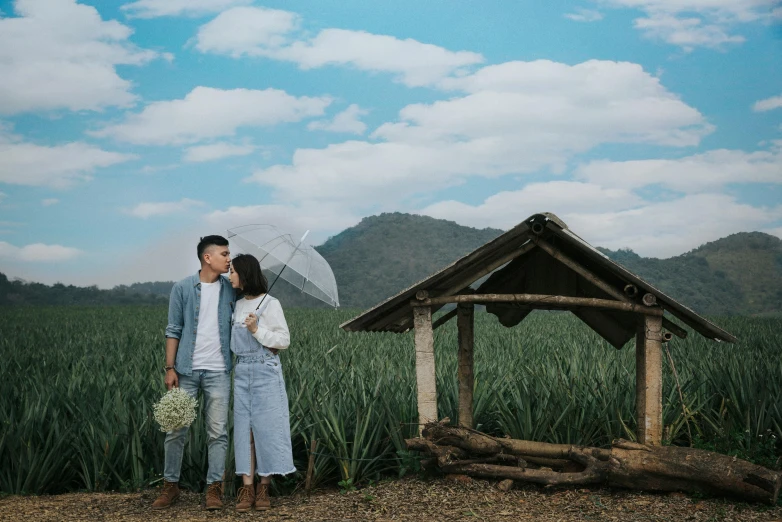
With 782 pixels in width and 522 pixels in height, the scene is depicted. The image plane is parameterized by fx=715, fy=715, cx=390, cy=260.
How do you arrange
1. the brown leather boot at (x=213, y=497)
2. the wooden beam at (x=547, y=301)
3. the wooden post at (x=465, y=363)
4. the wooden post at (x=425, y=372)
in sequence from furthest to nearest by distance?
1. the wooden post at (x=465, y=363)
2. the wooden post at (x=425, y=372)
3. the wooden beam at (x=547, y=301)
4. the brown leather boot at (x=213, y=497)

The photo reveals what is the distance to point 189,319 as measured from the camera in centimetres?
498

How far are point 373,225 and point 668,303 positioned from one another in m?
124

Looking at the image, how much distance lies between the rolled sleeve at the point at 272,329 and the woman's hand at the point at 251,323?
0.03 metres

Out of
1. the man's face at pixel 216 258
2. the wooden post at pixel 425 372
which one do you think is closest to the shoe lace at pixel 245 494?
the wooden post at pixel 425 372

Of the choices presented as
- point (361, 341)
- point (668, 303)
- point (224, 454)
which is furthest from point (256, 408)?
point (361, 341)

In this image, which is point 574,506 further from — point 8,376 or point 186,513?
point 8,376

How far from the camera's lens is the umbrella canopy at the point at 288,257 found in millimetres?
5930

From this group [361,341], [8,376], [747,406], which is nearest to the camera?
[747,406]

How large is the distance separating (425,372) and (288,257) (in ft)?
5.00

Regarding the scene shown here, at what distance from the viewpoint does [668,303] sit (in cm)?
502

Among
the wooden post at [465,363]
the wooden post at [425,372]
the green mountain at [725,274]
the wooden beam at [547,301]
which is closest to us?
the wooden beam at [547,301]

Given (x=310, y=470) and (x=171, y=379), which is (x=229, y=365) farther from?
(x=310, y=470)

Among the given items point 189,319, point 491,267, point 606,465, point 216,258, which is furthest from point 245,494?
point 606,465

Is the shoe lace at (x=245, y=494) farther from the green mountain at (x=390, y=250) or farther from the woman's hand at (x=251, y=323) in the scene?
the green mountain at (x=390, y=250)
